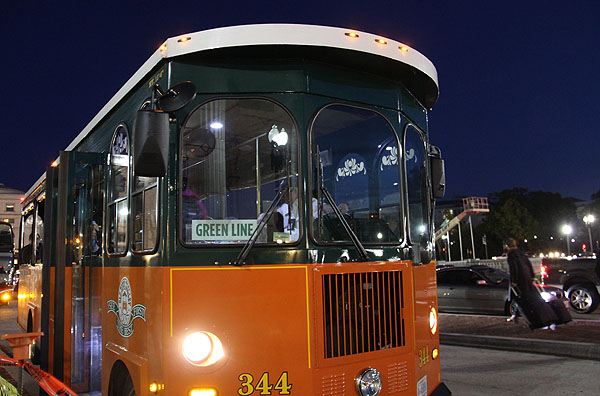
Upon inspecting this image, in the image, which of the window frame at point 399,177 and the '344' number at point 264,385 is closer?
the '344' number at point 264,385

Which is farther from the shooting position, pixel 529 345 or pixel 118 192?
pixel 529 345

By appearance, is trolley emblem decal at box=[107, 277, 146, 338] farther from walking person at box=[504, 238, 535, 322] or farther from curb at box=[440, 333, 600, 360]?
walking person at box=[504, 238, 535, 322]

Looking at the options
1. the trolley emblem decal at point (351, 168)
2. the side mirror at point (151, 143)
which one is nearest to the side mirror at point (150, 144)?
the side mirror at point (151, 143)

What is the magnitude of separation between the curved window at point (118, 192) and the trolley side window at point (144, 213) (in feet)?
0.69

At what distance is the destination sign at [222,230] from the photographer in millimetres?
3326

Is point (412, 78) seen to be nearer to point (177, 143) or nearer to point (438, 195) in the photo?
point (438, 195)

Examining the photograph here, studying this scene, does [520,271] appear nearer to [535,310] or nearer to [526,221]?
[535,310]

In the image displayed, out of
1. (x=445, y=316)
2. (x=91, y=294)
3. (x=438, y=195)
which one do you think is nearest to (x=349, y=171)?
(x=438, y=195)

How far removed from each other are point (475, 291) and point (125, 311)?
34.2 ft

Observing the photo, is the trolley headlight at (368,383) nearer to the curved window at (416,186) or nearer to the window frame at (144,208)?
the curved window at (416,186)

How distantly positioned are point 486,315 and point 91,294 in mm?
10006

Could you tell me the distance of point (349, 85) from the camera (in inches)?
147

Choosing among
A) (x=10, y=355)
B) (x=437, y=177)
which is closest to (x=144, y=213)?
(x=437, y=177)

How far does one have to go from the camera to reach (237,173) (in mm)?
3467
